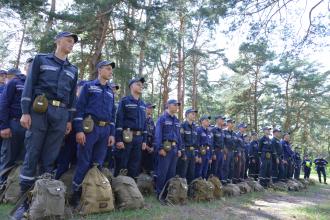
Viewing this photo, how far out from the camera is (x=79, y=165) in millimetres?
5242

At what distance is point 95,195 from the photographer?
4918 millimetres

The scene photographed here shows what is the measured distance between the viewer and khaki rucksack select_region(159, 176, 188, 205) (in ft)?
22.1

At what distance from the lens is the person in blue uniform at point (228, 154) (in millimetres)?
10398

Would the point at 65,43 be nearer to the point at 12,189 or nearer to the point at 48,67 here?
the point at 48,67

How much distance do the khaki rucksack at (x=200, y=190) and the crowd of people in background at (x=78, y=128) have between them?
1.65 feet

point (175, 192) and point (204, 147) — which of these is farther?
point (204, 147)

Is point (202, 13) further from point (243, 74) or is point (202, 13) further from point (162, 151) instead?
point (243, 74)

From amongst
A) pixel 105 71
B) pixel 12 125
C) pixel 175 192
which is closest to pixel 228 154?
pixel 175 192

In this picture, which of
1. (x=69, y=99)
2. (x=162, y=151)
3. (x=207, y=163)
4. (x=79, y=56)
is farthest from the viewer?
(x=79, y=56)

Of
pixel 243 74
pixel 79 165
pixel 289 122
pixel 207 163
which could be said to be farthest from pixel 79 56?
pixel 289 122

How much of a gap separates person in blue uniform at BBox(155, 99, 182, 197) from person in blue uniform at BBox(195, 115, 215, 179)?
1681 mm

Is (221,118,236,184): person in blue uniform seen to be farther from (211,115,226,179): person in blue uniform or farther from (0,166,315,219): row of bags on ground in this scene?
(0,166,315,219): row of bags on ground

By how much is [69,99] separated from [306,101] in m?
32.7

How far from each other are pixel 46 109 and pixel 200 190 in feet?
13.8
